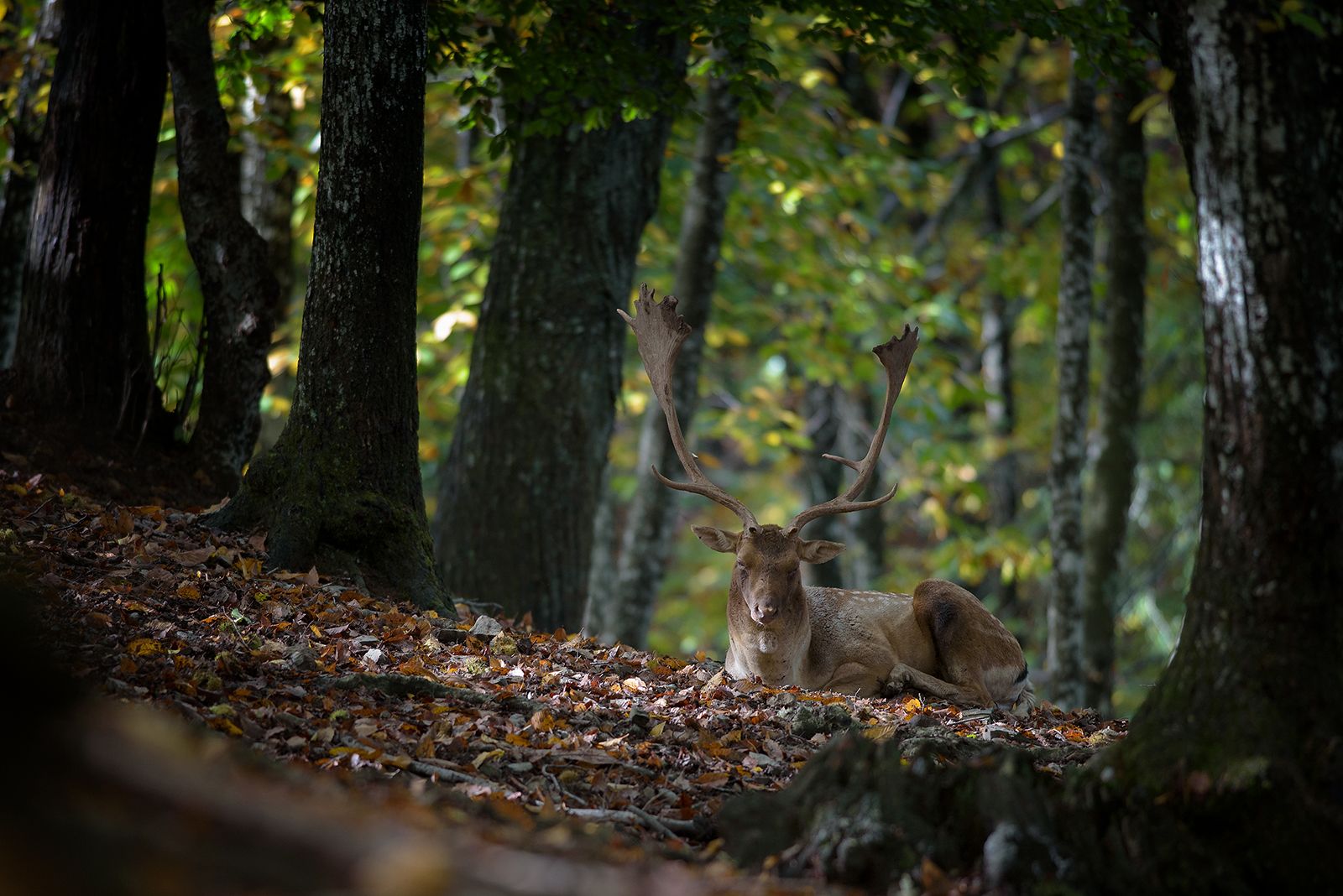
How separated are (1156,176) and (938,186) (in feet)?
12.1

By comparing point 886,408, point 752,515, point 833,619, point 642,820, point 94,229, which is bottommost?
point 642,820

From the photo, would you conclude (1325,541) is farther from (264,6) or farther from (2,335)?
(2,335)

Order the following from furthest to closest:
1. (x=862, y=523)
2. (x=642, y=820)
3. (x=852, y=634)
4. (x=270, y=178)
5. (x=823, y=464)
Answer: (x=862, y=523)
(x=823, y=464)
(x=270, y=178)
(x=852, y=634)
(x=642, y=820)

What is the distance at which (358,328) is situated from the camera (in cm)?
729

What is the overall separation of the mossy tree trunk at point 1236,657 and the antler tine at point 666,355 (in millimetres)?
4241

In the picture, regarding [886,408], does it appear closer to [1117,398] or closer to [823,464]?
[1117,398]

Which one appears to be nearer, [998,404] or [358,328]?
[358,328]

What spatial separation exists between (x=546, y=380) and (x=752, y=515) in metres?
2.63

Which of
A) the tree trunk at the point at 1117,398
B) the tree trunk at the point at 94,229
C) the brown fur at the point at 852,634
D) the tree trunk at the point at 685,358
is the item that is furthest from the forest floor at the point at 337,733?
the tree trunk at the point at 1117,398

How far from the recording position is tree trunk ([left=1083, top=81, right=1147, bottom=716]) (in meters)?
13.6

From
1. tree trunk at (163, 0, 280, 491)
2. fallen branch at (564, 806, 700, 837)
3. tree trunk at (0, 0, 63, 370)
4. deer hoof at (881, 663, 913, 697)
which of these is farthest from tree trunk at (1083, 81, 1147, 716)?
tree trunk at (0, 0, 63, 370)

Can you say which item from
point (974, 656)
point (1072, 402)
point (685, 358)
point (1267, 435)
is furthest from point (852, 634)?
point (685, 358)

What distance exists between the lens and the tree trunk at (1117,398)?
13.6 m

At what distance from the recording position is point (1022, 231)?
22078 mm
